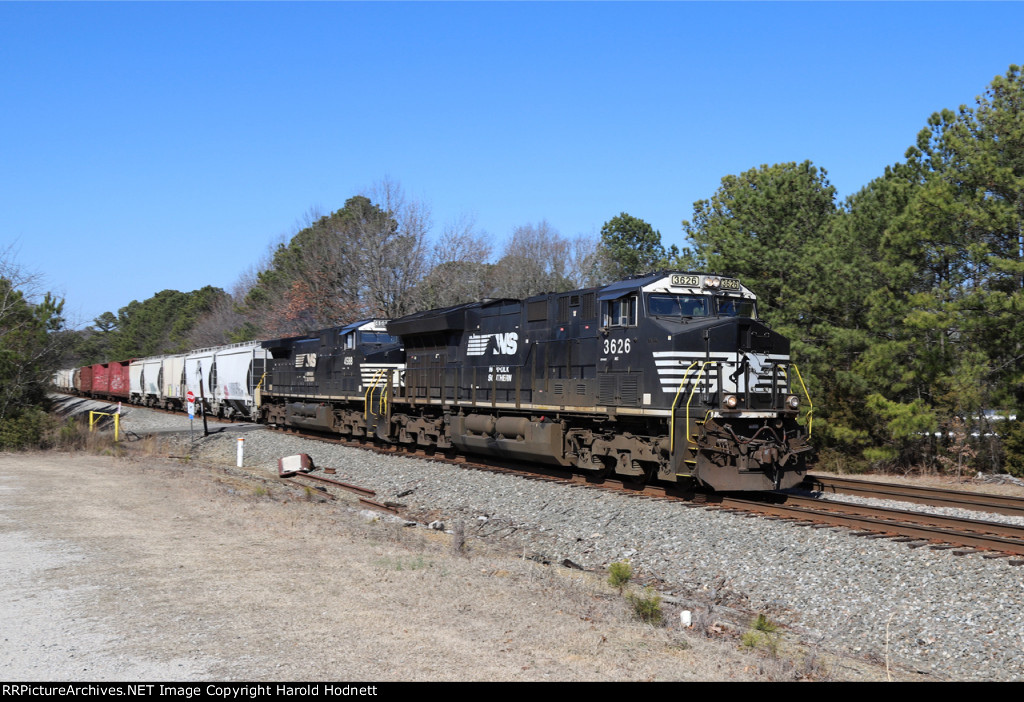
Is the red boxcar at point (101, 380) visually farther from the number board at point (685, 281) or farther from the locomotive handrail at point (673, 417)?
the locomotive handrail at point (673, 417)

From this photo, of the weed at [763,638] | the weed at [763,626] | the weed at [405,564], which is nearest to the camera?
the weed at [763,638]

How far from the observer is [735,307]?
1461cm

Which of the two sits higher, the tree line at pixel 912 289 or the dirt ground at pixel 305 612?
the tree line at pixel 912 289

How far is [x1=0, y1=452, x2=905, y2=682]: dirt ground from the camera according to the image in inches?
226

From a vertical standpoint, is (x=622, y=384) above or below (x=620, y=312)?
below

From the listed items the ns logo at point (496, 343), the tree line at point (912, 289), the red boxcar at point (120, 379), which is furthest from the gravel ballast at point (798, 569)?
the red boxcar at point (120, 379)

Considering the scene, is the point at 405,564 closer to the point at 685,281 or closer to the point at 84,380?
the point at 685,281

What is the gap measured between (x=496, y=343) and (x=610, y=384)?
461cm

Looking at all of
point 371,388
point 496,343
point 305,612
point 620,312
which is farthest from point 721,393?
point 371,388

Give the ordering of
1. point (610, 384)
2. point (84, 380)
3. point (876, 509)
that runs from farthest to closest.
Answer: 1. point (84, 380)
2. point (610, 384)
3. point (876, 509)

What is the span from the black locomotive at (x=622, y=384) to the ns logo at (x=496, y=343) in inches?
1.6

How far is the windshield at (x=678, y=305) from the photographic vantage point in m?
14.2

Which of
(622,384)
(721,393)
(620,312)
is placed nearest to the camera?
(721,393)
